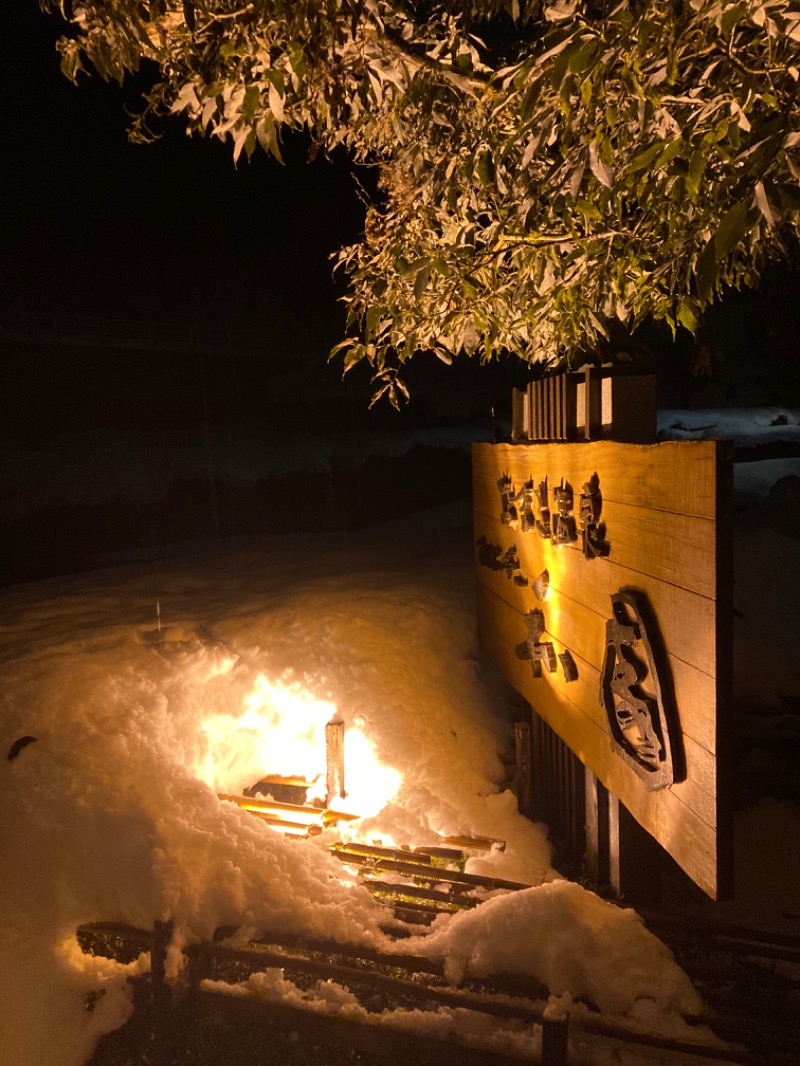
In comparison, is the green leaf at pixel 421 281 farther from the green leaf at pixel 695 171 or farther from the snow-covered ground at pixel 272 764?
the snow-covered ground at pixel 272 764

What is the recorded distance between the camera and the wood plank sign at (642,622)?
283 cm

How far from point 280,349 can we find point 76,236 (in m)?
5.95

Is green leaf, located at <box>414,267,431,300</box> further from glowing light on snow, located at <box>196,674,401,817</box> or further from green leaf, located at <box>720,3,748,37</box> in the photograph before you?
glowing light on snow, located at <box>196,674,401,817</box>

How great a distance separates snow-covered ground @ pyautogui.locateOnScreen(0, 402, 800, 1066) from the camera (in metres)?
3.93

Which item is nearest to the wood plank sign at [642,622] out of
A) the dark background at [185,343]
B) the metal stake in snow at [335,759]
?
the metal stake in snow at [335,759]

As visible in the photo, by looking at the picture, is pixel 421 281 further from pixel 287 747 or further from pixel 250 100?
pixel 287 747

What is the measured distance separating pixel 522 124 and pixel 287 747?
6.73 meters

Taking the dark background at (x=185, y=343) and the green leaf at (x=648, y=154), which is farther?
the dark background at (x=185, y=343)

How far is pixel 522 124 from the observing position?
326 cm

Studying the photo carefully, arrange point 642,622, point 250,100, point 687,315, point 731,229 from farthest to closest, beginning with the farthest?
point 687,315 < point 642,622 < point 250,100 < point 731,229

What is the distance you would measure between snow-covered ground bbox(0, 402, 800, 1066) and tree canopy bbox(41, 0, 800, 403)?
140 inches

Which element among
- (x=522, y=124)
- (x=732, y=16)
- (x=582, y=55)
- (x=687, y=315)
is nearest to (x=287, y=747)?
(x=687, y=315)

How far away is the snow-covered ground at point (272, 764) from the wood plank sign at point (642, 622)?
1180 millimetres

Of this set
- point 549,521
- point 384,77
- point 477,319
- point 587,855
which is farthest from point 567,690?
point 384,77
